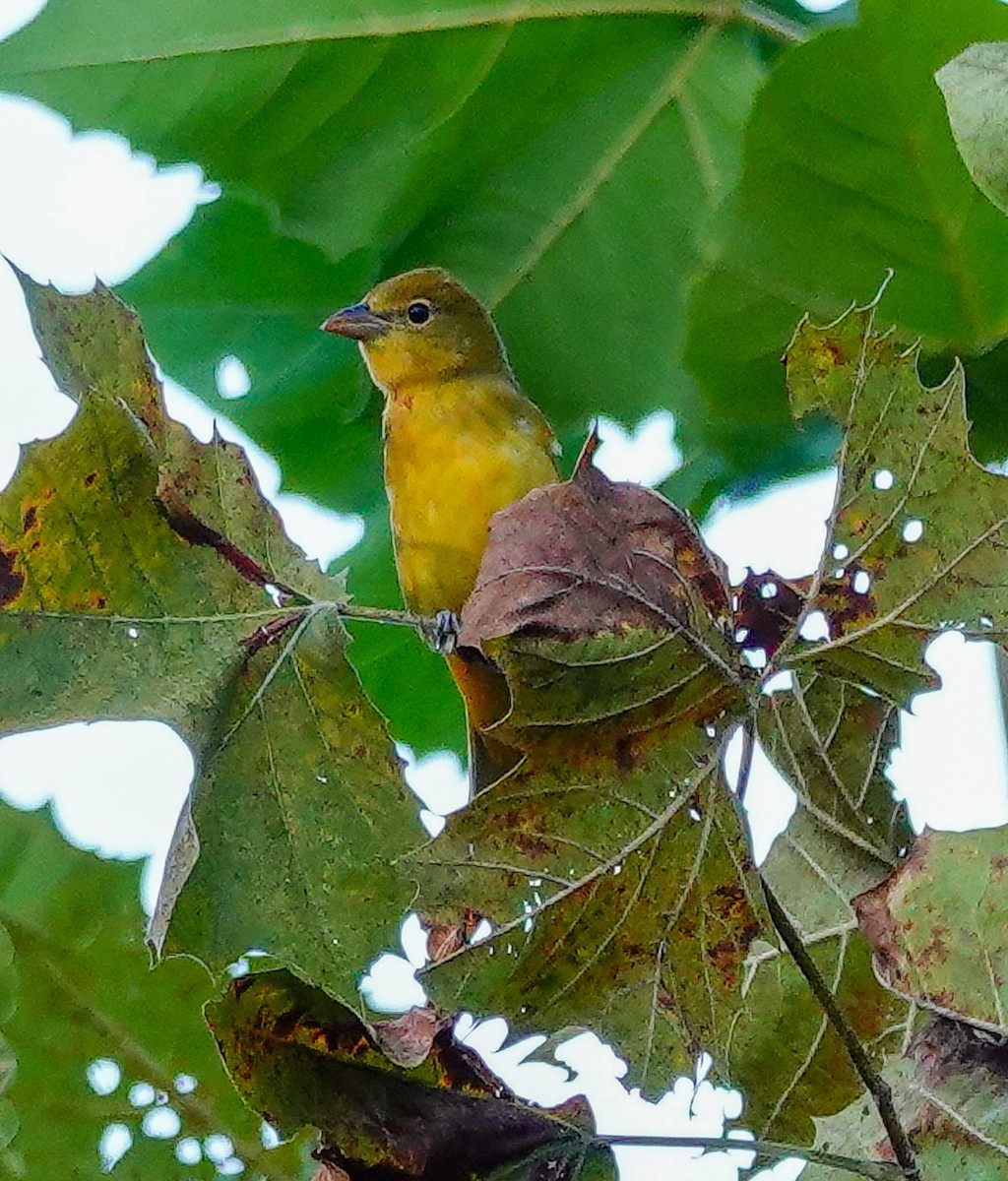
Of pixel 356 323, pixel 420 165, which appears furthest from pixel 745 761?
pixel 356 323

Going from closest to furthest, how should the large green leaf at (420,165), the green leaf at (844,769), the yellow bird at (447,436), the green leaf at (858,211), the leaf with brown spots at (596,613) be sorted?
the leaf with brown spots at (596,613), the green leaf at (844,769), the green leaf at (858,211), the large green leaf at (420,165), the yellow bird at (447,436)

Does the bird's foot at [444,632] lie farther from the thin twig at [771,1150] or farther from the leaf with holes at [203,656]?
the thin twig at [771,1150]

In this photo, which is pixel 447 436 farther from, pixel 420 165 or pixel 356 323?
pixel 420 165

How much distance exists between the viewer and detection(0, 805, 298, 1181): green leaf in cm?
73

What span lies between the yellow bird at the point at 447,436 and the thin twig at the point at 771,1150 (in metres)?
0.31

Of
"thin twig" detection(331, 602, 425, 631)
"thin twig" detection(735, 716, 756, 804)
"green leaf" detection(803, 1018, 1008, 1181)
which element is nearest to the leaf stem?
"thin twig" detection(331, 602, 425, 631)

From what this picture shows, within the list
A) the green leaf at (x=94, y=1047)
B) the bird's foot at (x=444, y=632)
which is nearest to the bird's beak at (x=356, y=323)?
the bird's foot at (x=444, y=632)

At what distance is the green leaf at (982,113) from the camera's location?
0.62 meters

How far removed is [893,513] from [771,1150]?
229 millimetres

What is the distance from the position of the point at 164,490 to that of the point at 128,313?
2.7 inches

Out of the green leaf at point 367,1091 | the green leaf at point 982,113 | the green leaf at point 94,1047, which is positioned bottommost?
the green leaf at point 94,1047

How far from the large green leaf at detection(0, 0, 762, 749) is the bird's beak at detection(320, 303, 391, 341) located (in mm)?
15

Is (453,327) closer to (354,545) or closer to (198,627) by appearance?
(354,545)

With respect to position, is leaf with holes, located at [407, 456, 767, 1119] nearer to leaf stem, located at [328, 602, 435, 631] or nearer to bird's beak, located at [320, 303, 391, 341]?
leaf stem, located at [328, 602, 435, 631]
